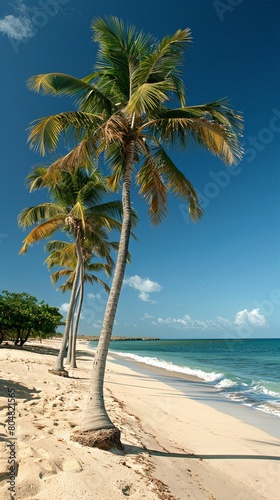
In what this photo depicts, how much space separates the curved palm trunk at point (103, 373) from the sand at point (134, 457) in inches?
8.2

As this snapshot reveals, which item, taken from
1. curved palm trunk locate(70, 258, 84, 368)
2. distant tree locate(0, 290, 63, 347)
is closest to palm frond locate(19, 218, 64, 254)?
curved palm trunk locate(70, 258, 84, 368)

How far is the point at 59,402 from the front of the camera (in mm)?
7348

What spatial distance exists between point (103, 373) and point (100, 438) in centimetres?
115

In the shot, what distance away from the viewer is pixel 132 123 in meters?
6.99

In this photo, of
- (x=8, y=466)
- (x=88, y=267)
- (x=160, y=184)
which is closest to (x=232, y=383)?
(x=88, y=267)

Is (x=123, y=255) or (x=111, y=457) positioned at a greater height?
(x=123, y=255)

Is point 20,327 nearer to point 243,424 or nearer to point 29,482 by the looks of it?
point 243,424

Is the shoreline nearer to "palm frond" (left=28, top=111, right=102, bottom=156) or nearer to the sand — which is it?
the sand

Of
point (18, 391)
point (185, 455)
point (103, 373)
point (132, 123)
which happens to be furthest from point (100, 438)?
point (132, 123)

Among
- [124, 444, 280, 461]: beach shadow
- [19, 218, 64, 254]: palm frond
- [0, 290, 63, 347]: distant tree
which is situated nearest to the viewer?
[124, 444, 280, 461]: beach shadow

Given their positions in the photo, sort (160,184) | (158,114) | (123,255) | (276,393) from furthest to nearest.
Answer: (276,393), (160,184), (158,114), (123,255)

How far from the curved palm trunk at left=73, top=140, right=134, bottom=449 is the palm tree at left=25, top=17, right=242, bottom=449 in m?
0.02

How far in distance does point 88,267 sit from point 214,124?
1807 centimetres

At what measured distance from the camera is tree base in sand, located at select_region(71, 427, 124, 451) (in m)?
4.86
